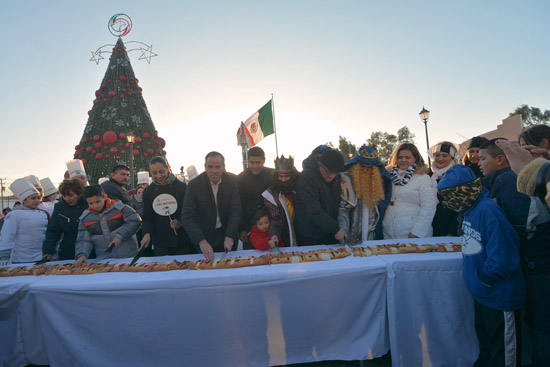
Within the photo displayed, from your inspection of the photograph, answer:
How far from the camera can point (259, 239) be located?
281cm

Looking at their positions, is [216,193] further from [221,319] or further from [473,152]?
[473,152]

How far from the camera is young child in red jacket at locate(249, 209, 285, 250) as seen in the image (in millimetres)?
2773

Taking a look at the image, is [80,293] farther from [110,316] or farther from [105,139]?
[105,139]

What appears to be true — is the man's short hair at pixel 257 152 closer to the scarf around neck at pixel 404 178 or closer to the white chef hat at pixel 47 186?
the scarf around neck at pixel 404 178

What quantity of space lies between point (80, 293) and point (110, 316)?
0.26 meters

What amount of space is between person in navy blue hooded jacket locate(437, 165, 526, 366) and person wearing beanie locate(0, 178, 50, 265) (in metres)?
3.98

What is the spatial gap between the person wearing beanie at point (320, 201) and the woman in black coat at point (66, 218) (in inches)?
91.8

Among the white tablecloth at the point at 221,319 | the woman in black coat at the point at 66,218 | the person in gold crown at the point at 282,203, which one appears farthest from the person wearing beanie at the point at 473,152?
the woman in black coat at the point at 66,218

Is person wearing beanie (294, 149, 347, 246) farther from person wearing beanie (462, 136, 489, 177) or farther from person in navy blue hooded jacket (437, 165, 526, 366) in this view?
person wearing beanie (462, 136, 489, 177)

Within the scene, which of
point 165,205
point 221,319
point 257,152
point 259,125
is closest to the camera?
point 221,319

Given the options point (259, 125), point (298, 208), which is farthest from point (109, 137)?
point (298, 208)

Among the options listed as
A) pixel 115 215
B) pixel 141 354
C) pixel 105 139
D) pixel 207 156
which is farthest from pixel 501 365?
pixel 105 139

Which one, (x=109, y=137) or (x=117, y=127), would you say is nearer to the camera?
(x=109, y=137)

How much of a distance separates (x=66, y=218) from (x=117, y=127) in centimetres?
770
